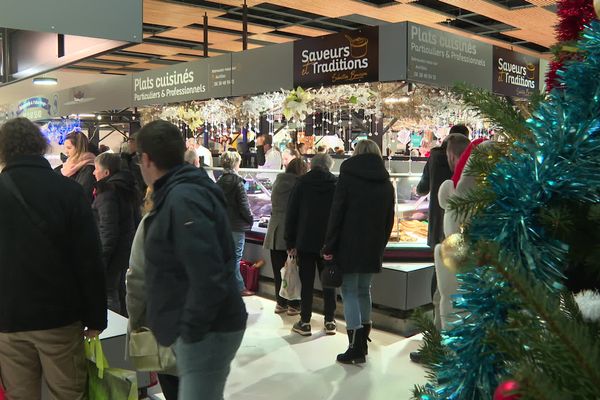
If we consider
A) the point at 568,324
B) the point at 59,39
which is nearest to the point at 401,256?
the point at 59,39

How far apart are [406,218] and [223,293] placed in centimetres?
432

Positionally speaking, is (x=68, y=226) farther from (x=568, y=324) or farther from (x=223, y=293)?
(x=568, y=324)

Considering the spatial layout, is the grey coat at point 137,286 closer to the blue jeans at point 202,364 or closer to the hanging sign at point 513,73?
the blue jeans at point 202,364

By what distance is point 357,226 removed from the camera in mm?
4352

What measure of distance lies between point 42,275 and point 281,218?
3.58 m

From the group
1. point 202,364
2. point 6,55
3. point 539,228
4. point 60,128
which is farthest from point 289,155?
point 60,128

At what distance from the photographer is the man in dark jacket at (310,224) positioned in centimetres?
507

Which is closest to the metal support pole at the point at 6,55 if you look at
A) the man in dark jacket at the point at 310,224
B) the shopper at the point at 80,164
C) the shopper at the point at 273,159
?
the shopper at the point at 80,164

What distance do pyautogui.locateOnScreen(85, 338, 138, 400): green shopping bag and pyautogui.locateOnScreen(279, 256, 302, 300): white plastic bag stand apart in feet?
10.5

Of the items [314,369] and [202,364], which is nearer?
[202,364]

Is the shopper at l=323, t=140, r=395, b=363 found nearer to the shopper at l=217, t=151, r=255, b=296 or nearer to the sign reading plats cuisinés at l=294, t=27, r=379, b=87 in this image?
the sign reading plats cuisinés at l=294, t=27, r=379, b=87

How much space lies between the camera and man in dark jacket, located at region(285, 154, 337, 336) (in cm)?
507

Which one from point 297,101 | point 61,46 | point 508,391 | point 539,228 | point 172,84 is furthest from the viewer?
point 172,84

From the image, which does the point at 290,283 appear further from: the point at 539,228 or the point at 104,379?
the point at 539,228
